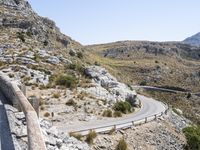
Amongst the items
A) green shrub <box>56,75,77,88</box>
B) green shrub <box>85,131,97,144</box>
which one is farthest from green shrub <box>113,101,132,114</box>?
green shrub <box>85,131,97,144</box>

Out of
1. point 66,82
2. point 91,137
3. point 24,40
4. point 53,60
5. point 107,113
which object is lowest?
point 91,137

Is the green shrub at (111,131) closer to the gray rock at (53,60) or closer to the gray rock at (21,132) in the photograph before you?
the gray rock at (21,132)

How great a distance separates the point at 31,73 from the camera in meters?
55.8

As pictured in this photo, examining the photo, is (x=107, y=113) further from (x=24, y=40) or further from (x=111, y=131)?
(x=24, y=40)

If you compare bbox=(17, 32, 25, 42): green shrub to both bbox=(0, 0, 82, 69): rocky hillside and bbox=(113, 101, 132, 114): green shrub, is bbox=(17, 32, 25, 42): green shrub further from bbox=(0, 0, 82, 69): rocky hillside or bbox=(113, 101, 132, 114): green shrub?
bbox=(113, 101, 132, 114): green shrub

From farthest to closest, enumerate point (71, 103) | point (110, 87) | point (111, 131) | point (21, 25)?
point (21, 25) < point (110, 87) < point (71, 103) < point (111, 131)

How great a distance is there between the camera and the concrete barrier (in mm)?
10906

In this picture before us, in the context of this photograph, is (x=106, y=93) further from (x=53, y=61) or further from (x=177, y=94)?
(x=177, y=94)

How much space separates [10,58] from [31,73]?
9072 mm

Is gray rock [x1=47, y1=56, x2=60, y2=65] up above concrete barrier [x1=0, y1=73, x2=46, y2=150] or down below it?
above

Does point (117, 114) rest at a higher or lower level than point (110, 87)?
lower

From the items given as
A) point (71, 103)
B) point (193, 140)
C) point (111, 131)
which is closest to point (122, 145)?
point (111, 131)

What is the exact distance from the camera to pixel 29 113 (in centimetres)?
1473

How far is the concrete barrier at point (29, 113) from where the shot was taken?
35.8 ft
